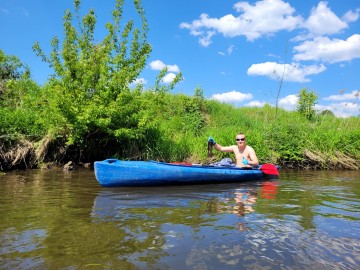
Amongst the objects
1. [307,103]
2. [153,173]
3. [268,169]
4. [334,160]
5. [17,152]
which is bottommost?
[153,173]

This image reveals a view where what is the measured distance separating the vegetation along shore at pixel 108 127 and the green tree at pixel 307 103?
5392 millimetres

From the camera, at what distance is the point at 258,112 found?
59.5 ft

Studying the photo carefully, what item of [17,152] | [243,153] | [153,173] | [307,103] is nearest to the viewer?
[153,173]

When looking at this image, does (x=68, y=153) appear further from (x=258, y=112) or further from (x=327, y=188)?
(x=258, y=112)

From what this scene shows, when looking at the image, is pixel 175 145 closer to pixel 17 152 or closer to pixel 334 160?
pixel 17 152

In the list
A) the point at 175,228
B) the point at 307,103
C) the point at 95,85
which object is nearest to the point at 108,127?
the point at 95,85

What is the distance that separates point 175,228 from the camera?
374 cm

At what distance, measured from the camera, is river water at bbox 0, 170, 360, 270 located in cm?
281

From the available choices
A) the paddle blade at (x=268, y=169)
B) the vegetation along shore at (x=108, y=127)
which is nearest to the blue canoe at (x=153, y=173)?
the paddle blade at (x=268, y=169)


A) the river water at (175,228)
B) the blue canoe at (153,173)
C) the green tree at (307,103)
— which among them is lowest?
the river water at (175,228)

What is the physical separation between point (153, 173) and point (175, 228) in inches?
116

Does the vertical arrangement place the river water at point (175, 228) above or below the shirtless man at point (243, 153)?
below

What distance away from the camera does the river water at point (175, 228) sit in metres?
2.81

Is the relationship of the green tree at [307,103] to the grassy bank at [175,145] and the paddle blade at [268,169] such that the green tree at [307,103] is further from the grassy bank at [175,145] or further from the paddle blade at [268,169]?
the paddle blade at [268,169]
